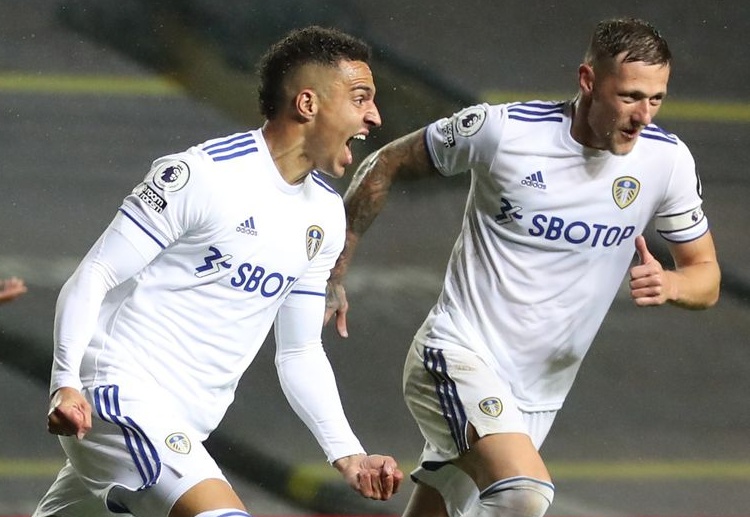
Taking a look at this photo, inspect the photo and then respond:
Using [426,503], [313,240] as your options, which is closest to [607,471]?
[426,503]

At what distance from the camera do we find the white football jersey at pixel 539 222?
11.3 feet

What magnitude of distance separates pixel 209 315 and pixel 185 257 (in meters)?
0.13

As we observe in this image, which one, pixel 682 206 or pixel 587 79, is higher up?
pixel 587 79

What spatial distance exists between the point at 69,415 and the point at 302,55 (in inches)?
39.7

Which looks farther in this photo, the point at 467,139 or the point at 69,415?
the point at 467,139

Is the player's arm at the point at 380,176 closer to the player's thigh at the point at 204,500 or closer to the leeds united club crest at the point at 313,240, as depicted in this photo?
the leeds united club crest at the point at 313,240

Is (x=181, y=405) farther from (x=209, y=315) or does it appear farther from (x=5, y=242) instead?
(x=5, y=242)

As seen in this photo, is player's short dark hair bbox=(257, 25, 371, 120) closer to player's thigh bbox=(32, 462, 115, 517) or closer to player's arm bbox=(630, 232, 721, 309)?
player's arm bbox=(630, 232, 721, 309)

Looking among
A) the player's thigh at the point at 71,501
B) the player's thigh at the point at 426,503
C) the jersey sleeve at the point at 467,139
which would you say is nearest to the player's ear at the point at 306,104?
the jersey sleeve at the point at 467,139

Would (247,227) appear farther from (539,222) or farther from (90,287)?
(539,222)

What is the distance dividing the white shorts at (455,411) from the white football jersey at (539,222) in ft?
0.19

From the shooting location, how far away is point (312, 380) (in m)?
3.11

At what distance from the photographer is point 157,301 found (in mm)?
2943

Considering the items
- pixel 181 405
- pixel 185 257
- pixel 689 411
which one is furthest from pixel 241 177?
pixel 689 411
